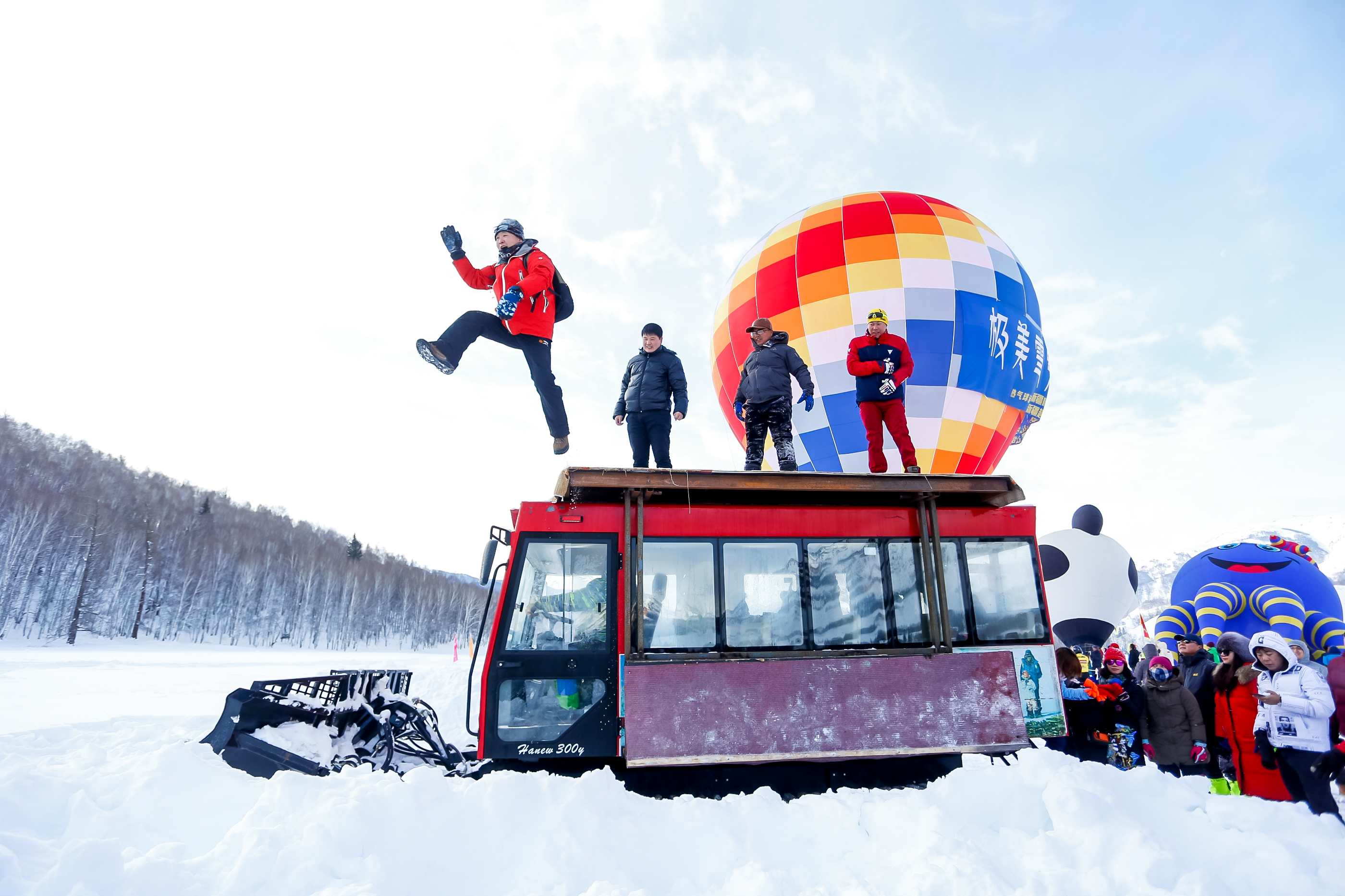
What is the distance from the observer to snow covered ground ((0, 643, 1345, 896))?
9.74ft

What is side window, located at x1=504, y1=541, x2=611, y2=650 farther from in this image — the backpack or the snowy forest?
the snowy forest

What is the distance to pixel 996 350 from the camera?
1120 centimetres

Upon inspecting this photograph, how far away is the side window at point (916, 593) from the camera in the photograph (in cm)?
536

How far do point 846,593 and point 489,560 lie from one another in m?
2.89

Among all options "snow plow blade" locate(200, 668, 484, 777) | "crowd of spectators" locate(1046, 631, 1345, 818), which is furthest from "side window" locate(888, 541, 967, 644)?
"snow plow blade" locate(200, 668, 484, 777)

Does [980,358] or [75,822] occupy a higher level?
[980,358]

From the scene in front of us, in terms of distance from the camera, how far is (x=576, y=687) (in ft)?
16.5

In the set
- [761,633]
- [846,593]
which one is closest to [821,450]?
[846,593]

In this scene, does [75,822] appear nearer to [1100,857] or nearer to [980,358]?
[1100,857]

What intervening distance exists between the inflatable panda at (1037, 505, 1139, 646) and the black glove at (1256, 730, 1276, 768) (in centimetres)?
786

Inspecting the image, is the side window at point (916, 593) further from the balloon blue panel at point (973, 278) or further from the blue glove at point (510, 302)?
the balloon blue panel at point (973, 278)

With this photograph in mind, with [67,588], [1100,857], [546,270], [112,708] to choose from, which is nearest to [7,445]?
[67,588]

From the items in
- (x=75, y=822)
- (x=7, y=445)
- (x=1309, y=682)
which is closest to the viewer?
(x=75, y=822)

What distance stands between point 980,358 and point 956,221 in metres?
2.71
